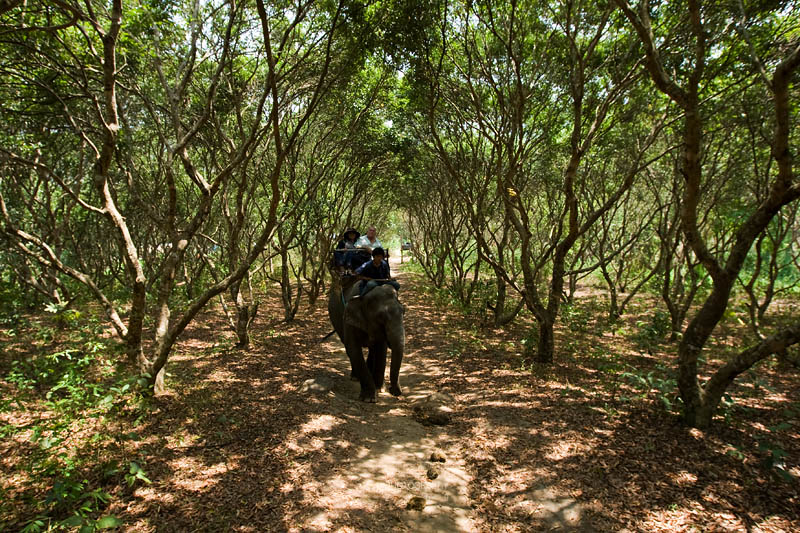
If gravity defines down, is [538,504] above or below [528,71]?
below

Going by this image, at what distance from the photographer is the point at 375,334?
656 centimetres

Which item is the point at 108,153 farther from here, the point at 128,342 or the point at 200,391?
the point at 200,391

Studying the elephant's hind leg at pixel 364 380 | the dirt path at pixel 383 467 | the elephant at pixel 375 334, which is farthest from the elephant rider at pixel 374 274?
the dirt path at pixel 383 467

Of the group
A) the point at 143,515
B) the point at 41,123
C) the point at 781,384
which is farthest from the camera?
the point at 41,123

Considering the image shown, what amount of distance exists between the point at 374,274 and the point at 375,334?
1.20 m

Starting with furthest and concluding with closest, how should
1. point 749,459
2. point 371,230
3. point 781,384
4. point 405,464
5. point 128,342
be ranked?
1. point 371,230
2. point 781,384
3. point 128,342
4. point 405,464
5. point 749,459

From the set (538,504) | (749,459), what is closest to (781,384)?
(749,459)

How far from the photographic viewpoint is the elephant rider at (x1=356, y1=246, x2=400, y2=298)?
22.4 feet

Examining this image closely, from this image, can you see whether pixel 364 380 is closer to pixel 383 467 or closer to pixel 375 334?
pixel 375 334

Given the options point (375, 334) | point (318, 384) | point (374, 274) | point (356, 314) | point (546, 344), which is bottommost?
point (318, 384)

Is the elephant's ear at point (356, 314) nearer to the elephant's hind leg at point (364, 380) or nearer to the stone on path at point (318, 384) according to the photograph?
the elephant's hind leg at point (364, 380)

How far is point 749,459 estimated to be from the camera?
4133 mm

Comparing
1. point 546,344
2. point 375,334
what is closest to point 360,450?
point 375,334

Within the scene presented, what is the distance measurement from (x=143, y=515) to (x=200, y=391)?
3.19 metres
